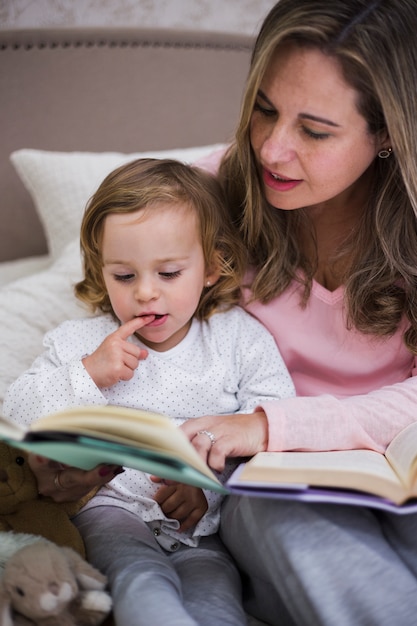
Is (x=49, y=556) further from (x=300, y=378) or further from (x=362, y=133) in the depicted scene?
(x=362, y=133)

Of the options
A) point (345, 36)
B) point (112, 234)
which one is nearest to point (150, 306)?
point (112, 234)

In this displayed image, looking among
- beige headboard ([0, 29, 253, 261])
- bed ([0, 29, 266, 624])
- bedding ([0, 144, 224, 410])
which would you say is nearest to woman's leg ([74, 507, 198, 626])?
bedding ([0, 144, 224, 410])

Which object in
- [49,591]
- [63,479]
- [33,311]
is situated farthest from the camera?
[33,311]

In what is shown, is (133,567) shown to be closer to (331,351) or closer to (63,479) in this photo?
(63,479)

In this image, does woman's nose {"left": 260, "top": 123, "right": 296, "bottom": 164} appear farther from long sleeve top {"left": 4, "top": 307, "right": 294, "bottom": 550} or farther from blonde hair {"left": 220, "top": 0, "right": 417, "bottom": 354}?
long sleeve top {"left": 4, "top": 307, "right": 294, "bottom": 550}

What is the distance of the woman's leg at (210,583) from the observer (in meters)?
1.04

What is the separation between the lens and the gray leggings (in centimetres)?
95

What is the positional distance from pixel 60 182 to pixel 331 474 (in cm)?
112

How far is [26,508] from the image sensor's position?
46.4 inches

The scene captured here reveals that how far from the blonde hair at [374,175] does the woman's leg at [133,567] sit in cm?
50

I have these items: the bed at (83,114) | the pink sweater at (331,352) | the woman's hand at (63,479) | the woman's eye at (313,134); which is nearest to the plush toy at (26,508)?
the woman's hand at (63,479)

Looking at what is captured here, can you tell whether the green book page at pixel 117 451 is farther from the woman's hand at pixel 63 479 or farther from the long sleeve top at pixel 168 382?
the long sleeve top at pixel 168 382

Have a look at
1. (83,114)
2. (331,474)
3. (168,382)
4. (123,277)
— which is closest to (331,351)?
(168,382)

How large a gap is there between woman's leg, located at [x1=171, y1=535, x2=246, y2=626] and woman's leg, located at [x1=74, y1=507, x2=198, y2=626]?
0.07 feet
